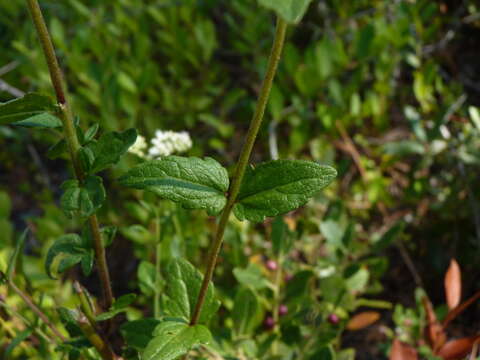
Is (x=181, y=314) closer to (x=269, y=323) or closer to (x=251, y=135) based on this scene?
(x=251, y=135)

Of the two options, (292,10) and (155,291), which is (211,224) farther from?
(292,10)

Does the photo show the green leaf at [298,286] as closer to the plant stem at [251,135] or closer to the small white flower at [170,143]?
the small white flower at [170,143]

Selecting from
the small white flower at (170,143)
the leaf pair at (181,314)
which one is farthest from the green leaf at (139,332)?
the small white flower at (170,143)

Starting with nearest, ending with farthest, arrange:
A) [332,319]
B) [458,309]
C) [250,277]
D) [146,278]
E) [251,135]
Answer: [251,135] < [458,309] < [146,278] < [250,277] < [332,319]

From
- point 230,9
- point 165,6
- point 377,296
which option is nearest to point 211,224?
point 377,296

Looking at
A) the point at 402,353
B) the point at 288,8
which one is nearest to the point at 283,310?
the point at 402,353
